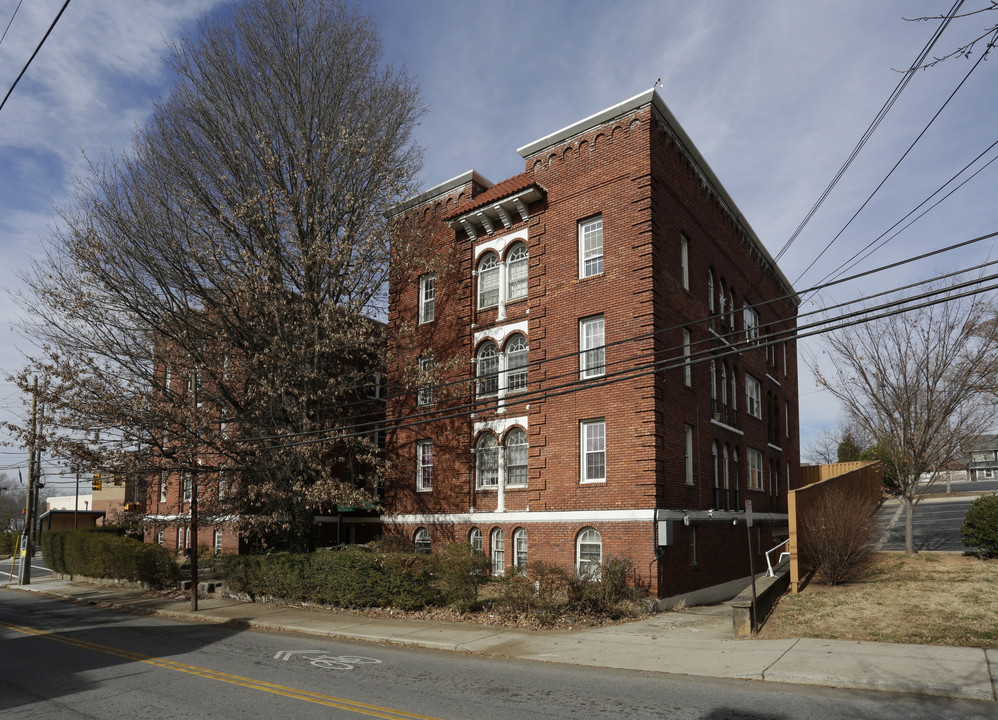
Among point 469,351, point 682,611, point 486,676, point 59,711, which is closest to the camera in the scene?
point 59,711

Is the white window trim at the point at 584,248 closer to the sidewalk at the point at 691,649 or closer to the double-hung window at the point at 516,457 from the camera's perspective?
the double-hung window at the point at 516,457

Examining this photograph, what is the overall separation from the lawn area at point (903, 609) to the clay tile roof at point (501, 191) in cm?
1435

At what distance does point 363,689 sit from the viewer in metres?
10.5

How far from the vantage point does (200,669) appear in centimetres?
1235

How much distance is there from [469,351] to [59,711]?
16481mm

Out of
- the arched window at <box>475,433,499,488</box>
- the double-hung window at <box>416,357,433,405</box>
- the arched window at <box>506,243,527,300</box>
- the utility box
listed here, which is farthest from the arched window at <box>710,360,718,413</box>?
the double-hung window at <box>416,357,433,405</box>

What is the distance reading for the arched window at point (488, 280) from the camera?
2461 cm

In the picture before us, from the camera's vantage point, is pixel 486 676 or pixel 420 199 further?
pixel 420 199

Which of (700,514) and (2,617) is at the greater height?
(700,514)

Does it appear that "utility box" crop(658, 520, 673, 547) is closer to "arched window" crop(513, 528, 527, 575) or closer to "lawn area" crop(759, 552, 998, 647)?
"lawn area" crop(759, 552, 998, 647)

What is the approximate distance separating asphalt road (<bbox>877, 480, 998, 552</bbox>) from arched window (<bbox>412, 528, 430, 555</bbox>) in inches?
571

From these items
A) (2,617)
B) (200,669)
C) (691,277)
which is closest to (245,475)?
(2,617)

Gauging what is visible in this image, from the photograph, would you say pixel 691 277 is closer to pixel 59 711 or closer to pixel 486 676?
pixel 486 676

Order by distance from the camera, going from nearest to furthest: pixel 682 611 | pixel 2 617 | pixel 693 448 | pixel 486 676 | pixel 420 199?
pixel 486 676 → pixel 682 611 → pixel 2 617 → pixel 693 448 → pixel 420 199
